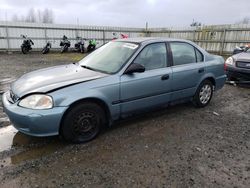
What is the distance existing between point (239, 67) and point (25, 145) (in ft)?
20.5

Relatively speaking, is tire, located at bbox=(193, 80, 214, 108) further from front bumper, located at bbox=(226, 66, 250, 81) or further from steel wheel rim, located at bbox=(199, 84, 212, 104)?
front bumper, located at bbox=(226, 66, 250, 81)

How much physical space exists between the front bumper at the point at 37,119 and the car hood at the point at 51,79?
0.90ft

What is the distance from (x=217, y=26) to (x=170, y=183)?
14.7 metres

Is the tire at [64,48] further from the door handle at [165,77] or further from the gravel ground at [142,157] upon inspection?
the door handle at [165,77]

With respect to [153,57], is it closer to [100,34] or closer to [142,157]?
[142,157]

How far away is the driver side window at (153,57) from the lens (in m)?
4.06

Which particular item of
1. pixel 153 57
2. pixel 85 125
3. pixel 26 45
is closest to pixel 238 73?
pixel 153 57

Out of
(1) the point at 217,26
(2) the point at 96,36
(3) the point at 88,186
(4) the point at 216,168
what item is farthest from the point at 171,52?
(2) the point at 96,36

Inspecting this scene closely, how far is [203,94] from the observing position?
16.9ft

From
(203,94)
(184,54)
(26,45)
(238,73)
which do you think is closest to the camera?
(184,54)

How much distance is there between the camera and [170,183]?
8.82ft

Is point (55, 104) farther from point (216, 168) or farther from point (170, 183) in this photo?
point (216, 168)

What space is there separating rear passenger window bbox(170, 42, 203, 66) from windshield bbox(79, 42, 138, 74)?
884 mm

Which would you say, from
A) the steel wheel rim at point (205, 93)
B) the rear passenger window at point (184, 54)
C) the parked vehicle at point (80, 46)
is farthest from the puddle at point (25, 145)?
the parked vehicle at point (80, 46)
